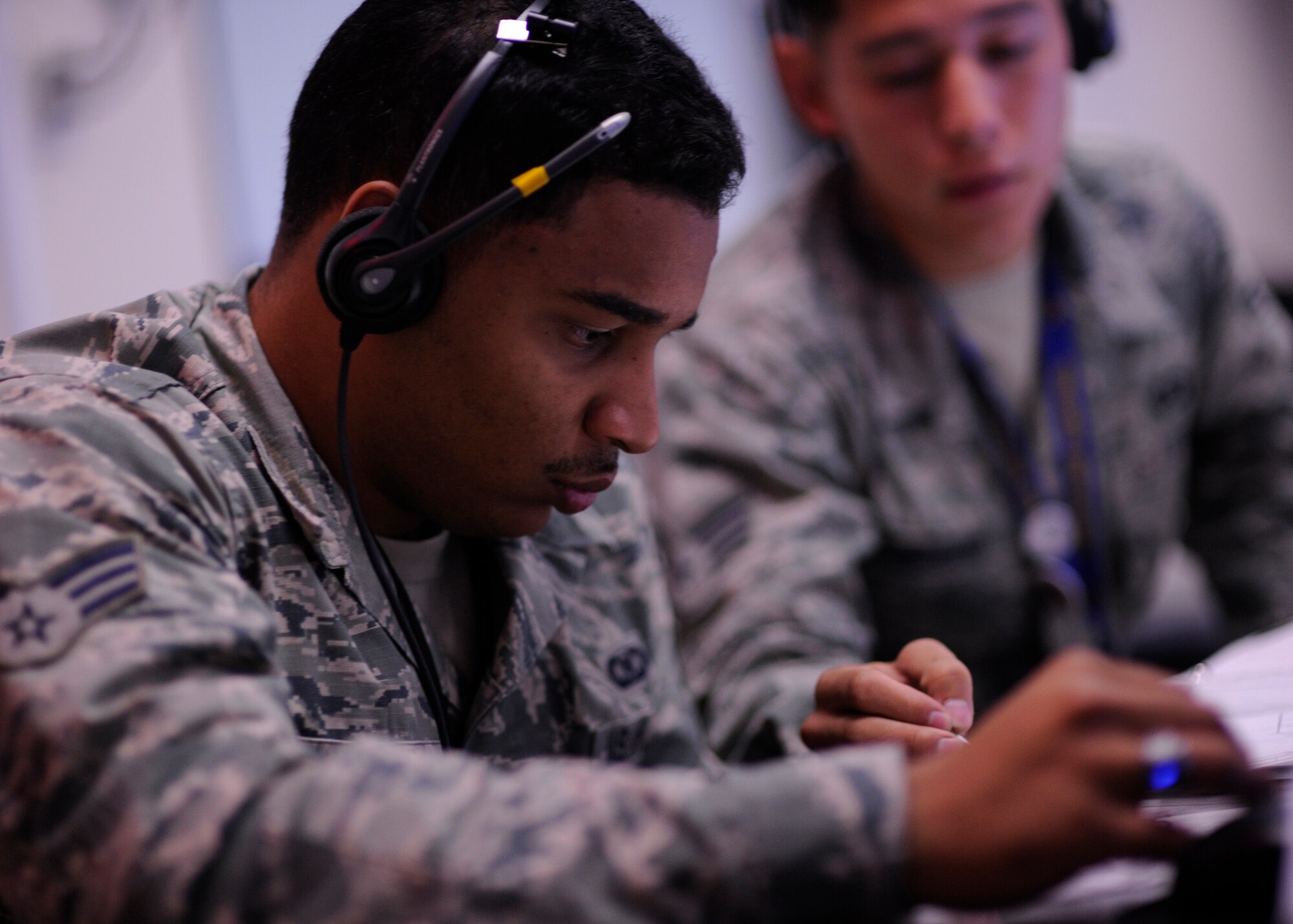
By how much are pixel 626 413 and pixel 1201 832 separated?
0.37 m

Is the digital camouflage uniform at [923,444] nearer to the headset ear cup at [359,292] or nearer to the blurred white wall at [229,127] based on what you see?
the blurred white wall at [229,127]

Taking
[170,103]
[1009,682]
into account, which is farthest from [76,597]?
[170,103]

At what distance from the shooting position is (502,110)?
0.67m

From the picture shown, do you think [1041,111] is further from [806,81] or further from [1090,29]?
[806,81]

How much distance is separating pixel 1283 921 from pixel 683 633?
863 millimetres

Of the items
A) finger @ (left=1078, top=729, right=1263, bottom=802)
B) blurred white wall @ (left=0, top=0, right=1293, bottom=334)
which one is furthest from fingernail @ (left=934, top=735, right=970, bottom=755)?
blurred white wall @ (left=0, top=0, right=1293, bottom=334)

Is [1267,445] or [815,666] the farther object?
[1267,445]

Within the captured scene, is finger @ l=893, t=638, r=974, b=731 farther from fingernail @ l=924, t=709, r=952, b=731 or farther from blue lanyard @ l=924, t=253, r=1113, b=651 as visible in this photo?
blue lanyard @ l=924, t=253, r=1113, b=651

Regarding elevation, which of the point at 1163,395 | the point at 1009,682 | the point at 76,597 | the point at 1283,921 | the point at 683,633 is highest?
the point at 76,597

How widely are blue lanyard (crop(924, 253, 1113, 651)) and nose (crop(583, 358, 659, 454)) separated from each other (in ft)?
2.60

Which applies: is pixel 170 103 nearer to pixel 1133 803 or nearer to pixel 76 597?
pixel 76 597

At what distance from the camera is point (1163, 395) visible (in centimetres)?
153

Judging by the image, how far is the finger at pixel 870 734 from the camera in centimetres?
71

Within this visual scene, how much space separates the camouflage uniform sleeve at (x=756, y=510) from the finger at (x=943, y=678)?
30cm
